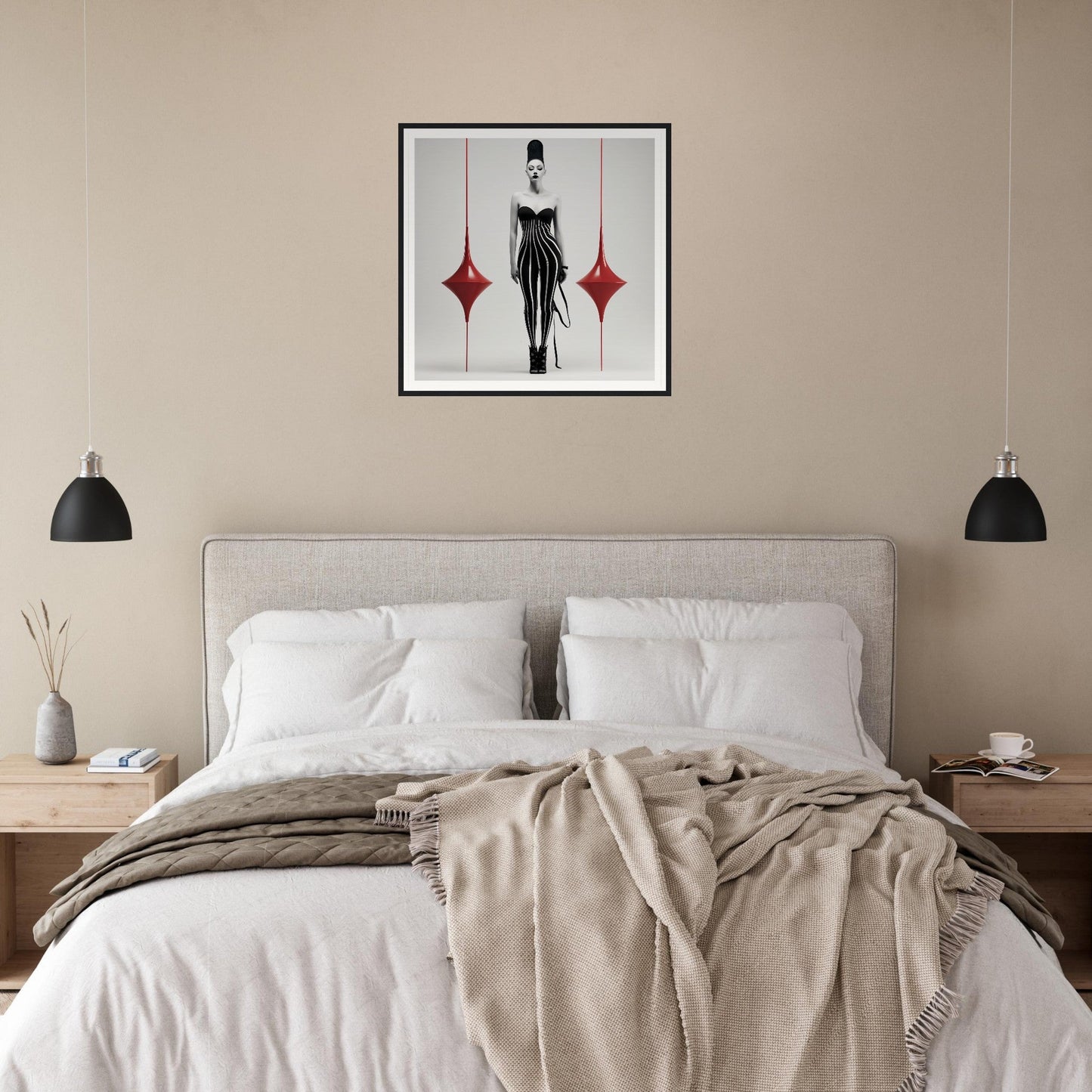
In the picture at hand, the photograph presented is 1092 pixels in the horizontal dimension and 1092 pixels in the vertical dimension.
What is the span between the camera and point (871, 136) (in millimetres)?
3486

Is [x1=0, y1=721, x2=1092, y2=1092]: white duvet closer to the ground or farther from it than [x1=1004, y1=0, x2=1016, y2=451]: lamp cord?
closer to the ground

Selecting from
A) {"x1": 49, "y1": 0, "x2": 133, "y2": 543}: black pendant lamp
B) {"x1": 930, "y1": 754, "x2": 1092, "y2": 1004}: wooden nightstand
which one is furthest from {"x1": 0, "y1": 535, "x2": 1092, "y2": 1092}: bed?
{"x1": 49, "y1": 0, "x2": 133, "y2": 543}: black pendant lamp

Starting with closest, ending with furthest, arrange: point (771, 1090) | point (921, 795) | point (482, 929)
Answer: point (771, 1090) → point (482, 929) → point (921, 795)

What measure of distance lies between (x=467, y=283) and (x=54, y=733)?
1935 mm

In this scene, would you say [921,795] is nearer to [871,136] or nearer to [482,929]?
[482,929]

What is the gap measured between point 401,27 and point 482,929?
2.91 metres

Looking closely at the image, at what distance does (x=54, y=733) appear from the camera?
10.5 feet

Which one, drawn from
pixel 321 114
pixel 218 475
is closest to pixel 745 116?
pixel 321 114

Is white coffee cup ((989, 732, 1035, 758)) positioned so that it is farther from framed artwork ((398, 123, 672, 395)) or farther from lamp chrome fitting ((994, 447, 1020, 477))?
framed artwork ((398, 123, 672, 395))

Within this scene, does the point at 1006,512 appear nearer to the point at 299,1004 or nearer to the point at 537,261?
the point at 537,261

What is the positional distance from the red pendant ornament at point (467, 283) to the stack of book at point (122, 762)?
159cm

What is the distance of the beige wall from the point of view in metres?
3.46

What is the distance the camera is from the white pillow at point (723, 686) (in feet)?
9.57

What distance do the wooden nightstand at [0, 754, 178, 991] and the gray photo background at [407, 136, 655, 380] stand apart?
1.59 metres
